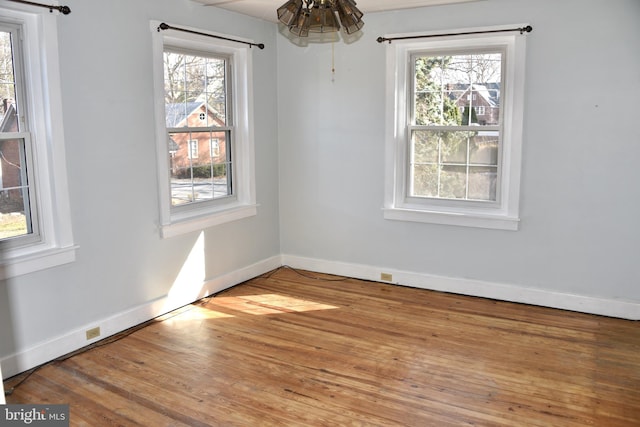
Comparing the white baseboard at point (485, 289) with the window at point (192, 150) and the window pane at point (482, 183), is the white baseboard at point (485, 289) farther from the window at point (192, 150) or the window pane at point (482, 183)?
the window at point (192, 150)

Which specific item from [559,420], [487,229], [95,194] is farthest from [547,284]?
[95,194]

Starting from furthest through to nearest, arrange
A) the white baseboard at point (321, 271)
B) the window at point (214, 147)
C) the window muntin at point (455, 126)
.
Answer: the window at point (214, 147) → the window muntin at point (455, 126) → the white baseboard at point (321, 271)

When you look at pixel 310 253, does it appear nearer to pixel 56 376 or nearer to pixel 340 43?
pixel 340 43

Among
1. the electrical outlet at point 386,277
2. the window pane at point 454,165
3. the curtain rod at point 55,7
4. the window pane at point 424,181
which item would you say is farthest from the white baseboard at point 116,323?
the curtain rod at point 55,7

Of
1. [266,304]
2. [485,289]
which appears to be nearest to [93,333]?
[266,304]

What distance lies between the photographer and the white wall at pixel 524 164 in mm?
4051

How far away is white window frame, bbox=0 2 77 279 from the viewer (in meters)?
3.22

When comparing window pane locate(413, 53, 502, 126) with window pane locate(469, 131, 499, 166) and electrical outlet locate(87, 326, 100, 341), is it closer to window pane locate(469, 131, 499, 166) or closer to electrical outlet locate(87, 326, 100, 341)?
window pane locate(469, 131, 499, 166)

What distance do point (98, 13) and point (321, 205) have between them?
106 inches

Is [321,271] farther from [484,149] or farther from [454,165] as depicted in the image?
[484,149]

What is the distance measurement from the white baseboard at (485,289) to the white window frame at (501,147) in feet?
1.75

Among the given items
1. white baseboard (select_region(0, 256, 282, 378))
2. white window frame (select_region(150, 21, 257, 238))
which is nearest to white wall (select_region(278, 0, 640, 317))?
white window frame (select_region(150, 21, 257, 238))

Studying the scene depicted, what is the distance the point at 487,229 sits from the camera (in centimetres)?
461

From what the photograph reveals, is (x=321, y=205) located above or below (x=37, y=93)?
below
